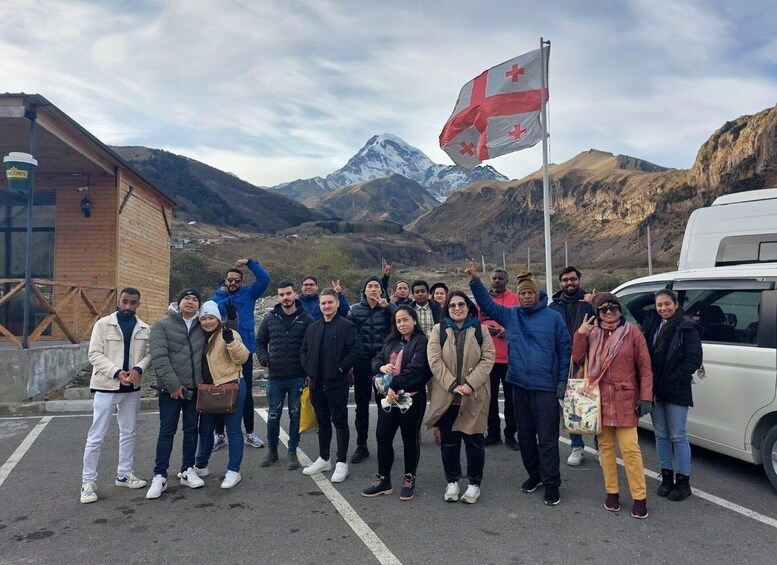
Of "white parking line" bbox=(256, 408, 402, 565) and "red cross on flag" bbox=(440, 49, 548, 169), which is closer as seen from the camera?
"white parking line" bbox=(256, 408, 402, 565)

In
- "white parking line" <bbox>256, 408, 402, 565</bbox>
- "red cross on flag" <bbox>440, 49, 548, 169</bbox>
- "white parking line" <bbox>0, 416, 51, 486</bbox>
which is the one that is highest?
"red cross on flag" <bbox>440, 49, 548, 169</bbox>

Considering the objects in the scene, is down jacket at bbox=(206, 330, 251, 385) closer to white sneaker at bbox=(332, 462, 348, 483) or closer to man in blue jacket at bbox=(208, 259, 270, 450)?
man in blue jacket at bbox=(208, 259, 270, 450)

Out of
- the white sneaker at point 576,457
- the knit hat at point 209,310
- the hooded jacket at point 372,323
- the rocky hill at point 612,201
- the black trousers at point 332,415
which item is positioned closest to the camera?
the knit hat at point 209,310

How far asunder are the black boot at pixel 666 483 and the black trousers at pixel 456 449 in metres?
1.44

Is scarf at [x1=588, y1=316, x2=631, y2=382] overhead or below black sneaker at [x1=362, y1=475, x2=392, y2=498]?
overhead

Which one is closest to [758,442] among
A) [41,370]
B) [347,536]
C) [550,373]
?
[550,373]

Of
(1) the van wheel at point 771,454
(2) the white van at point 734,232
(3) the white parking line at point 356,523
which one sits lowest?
(3) the white parking line at point 356,523

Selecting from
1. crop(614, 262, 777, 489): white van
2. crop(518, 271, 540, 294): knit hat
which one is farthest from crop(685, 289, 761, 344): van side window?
crop(518, 271, 540, 294): knit hat

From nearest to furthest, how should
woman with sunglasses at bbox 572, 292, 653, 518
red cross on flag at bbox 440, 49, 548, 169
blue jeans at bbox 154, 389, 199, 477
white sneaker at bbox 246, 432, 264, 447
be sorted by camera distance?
woman with sunglasses at bbox 572, 292, 653, 518, blue jeans at bbox 154, 389, 199, 477, white sneaker at bbox 246, 432, 264, 447, red cross on flag at bbox 440, 49, 548, 169

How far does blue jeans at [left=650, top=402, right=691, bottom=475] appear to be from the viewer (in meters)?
4.14

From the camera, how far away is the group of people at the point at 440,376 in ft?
13.3

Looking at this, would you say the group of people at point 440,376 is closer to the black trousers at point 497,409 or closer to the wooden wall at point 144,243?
the black trousers at point 497,409

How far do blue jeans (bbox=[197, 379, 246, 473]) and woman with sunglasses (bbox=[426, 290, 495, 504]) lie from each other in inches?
66.2

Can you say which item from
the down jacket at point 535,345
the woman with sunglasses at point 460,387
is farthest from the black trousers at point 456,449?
the down jacket at point 535,345
